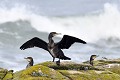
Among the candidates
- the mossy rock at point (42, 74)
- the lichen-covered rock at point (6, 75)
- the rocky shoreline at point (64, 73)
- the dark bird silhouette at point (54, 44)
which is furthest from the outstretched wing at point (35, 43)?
the lichen-covered rock at point (6, 75)

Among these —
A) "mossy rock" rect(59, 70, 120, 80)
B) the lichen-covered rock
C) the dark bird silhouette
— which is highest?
the dark bird silhouette

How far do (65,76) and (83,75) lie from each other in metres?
2.98

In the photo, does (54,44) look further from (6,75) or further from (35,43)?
(6,75)

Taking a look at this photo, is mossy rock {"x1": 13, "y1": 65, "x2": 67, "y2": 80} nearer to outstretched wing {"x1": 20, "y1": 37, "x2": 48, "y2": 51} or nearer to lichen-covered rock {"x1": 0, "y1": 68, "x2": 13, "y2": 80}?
outstretched wing {"x1": 20, "y1": 37, "x2": 48, "y2": 51}

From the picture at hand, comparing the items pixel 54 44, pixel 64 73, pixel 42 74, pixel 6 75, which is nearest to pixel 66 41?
pixel 54 44

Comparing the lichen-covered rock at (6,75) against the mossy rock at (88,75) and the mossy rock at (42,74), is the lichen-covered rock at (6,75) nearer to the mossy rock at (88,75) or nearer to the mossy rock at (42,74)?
the mossy rock at (42,74)

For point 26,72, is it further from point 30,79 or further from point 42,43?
point 42,43

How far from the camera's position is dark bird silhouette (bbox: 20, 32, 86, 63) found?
121 ft

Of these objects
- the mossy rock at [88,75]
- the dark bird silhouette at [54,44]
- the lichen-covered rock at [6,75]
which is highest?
the dark bird silhouette at [54,44]

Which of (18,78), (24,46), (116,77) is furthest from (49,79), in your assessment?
(116,77)

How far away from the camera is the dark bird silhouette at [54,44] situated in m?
36.8

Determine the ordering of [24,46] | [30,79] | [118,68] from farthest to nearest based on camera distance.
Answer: [118,68]
[24,46]
[30,79]

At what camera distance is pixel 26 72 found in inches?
1458

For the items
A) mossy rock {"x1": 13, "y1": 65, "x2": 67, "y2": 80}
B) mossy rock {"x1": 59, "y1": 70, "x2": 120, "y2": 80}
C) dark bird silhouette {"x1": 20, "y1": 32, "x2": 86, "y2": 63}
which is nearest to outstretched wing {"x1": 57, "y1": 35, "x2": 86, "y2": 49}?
dark bird silhouette {"x1": 20, "y1": 32, "x2": 86, "y2": 63}
